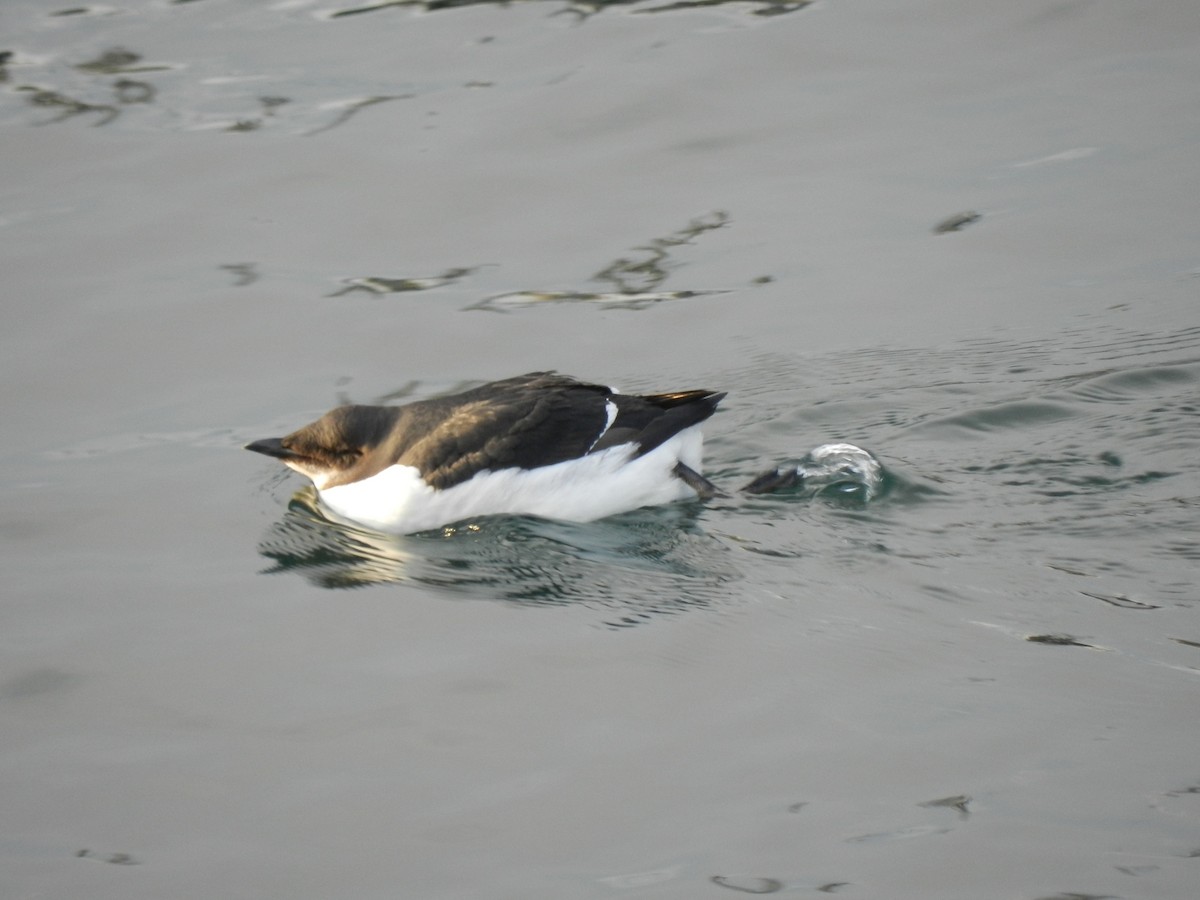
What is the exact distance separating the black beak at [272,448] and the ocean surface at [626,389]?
317 mm

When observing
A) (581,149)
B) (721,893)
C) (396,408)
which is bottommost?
(721,893)

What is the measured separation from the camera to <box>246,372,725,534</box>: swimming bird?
6645 millimetres

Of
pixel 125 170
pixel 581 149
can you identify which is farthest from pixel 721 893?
pixel 125 170

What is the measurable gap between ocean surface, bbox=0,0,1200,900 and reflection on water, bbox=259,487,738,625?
3 centimetres

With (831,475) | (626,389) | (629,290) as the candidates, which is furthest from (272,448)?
(629,290)

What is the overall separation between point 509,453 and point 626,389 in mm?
1404

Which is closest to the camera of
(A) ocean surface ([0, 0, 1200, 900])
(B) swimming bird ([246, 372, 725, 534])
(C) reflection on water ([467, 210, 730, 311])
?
(A) ocean surface ([0, 0, 1200, 900])

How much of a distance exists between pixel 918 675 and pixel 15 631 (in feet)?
11.2

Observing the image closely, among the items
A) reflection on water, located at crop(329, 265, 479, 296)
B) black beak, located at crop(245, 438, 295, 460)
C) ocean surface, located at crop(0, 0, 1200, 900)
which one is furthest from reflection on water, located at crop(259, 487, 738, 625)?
reflection on water, located at crop(329, 265, 479, 296)

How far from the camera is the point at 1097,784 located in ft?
14.3

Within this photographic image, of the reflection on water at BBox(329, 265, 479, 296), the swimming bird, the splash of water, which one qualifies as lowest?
the splash of water

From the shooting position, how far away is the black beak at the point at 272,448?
6938 mm

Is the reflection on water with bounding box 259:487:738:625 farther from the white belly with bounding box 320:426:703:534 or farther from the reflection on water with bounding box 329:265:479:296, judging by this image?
the reflection on water with bounding box 329:265:479:296

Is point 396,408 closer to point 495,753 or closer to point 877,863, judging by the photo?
point 495,753
